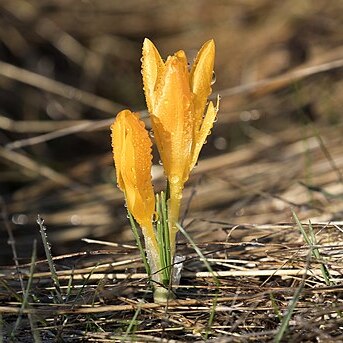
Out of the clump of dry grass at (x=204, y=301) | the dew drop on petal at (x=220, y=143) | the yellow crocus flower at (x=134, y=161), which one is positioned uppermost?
the dew drop on petal at (x=220, y=143)

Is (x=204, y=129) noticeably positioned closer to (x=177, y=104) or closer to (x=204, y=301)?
(x=177, y=104)

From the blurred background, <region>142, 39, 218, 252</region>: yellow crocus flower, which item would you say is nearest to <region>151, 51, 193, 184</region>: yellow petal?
<region>142, 39, 218, 252</region>: yellow crocus flower

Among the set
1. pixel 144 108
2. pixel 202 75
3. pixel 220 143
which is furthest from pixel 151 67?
pixel 144 108

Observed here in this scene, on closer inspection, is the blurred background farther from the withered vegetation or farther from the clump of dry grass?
the clump of dry grass

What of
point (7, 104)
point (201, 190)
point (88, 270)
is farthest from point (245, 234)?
point (7, 104)

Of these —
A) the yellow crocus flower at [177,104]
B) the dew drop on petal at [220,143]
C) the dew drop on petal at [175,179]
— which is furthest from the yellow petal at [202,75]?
the dew drop on petal at [220,143]

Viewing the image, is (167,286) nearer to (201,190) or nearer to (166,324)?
(166,324)

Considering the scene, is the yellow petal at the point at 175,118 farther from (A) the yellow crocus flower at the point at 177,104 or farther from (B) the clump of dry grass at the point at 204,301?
(B) the clump of dry grass at the point at 204,301
